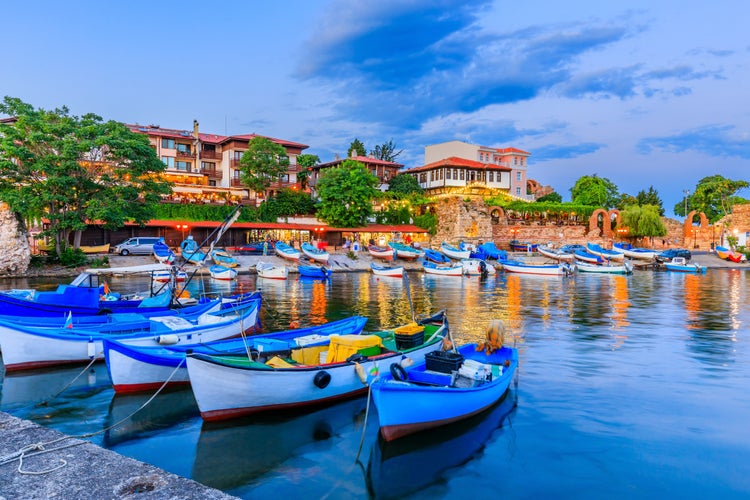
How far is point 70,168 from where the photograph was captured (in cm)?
3650

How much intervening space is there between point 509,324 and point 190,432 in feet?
49.0

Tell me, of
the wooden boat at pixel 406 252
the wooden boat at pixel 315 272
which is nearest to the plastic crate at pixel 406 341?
the wooden boat at pixel 315 272

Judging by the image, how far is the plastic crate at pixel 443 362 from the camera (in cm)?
982

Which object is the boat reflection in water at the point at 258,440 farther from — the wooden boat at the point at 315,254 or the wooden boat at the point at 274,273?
the wooden boat at the point at 315,254

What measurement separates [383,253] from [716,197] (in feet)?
220

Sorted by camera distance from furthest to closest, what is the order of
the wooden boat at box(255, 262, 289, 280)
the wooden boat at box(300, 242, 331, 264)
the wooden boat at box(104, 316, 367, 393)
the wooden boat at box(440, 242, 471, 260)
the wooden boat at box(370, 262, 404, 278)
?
the wooden boat at box(440, 242, 471, 260)
the wooden boat at box(300, 242, 331, 264)
the wooden boat at box(370, 262, 404, 278)
the wooden boat at box(255, 262, 289, 280)
the wooden boat at box(104, 316, 367, 393)

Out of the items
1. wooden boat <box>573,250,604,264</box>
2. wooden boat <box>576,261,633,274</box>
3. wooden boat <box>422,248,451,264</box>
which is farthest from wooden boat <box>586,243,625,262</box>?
wooden boat <box>422,248,451,264</box>

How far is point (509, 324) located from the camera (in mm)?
21219

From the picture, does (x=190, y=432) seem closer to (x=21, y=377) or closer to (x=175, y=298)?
(x=21, y=377)

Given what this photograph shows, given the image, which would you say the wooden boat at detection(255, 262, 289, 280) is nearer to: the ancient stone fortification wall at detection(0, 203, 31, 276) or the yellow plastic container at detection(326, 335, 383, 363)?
the ancient stone fortification wall at detection(0, 203, 31, 276)

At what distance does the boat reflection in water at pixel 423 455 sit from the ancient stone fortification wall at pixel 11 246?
36999mm

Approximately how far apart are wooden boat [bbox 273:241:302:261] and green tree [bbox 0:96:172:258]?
12252mm

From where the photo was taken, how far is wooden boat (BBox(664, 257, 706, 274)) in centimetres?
5231

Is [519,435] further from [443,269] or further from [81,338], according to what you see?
[443,269]
